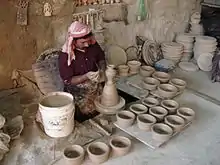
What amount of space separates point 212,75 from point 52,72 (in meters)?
1.13

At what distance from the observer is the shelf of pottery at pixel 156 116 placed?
147 centimetres

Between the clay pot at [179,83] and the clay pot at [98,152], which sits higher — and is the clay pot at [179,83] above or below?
above

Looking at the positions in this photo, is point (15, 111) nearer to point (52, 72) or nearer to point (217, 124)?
point (52, 72)

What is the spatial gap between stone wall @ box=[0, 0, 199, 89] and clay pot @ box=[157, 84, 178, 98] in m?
0.48

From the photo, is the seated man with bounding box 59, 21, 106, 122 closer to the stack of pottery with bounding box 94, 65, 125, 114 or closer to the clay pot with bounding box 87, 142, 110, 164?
the stack of pottery with bounding box 94, 65, 125, 114

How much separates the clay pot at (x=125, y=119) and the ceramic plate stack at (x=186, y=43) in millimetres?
1043

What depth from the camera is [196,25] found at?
2504mm

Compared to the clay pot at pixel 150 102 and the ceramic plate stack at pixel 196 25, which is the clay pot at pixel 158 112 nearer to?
the clay pot at pixel 150 102

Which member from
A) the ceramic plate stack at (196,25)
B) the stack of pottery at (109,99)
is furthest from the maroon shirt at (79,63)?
the ceramic plate stack at (196,25)

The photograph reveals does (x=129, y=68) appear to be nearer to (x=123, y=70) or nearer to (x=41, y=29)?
(x=123, y=70)

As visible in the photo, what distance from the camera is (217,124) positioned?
165 cm

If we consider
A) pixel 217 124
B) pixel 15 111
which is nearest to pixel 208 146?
pixel 217 124

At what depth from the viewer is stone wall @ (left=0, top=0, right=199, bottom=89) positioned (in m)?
1.64

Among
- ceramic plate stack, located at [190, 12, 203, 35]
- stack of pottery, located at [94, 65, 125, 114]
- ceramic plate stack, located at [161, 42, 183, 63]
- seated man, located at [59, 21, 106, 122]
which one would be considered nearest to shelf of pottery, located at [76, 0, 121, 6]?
seated man, located at [59, 21, 106, 122]
